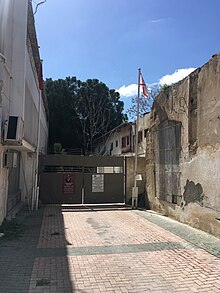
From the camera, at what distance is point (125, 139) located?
89.3 feet

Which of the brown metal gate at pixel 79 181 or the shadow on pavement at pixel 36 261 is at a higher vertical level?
the brown metal gate at pixel 79 181

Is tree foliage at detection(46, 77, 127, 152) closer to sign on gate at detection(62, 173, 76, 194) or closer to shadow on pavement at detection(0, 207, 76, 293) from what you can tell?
sign on gate at detection(62, 173, 76, 194)

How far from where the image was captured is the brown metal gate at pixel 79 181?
15.5 m

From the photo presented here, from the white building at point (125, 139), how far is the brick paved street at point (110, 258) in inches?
390

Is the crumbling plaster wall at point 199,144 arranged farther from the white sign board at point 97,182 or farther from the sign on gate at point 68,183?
the sign on gate at point 68,183

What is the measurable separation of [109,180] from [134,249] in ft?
28.7

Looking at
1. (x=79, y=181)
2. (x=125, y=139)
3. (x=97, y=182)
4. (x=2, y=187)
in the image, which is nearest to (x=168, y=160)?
(x=97, y=182)

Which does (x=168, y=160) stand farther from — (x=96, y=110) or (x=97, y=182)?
(x=96, y=110)

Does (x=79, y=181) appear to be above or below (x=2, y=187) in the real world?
above

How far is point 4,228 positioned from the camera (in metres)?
9.00

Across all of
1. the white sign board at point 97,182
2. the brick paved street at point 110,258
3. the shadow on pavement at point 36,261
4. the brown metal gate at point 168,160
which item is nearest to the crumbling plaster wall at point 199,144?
the brown metal gate at point 168,160

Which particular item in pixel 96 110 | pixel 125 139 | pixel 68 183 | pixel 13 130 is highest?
pixel 96 110

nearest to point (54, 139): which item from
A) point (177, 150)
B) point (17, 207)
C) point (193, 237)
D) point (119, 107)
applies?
point (119, 107)

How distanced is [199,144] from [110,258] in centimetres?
471
